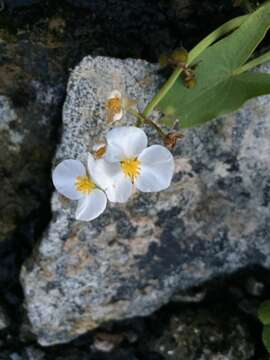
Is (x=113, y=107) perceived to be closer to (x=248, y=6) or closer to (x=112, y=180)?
(x=112, y=180)

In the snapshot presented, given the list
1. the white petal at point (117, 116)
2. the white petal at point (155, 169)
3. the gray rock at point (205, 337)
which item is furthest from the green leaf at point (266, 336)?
the white petal at point (117, 116)

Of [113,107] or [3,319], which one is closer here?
[113,107]

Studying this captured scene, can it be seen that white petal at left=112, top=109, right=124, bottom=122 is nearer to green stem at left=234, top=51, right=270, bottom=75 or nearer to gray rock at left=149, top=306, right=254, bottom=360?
green stem at left=234, top=51, right=270, bottom=75

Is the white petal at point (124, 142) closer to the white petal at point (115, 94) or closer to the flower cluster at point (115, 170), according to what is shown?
the flower cluster at point (115, 170)

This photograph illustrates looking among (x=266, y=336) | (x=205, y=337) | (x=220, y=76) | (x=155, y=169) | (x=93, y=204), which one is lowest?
(x=205, y=337)

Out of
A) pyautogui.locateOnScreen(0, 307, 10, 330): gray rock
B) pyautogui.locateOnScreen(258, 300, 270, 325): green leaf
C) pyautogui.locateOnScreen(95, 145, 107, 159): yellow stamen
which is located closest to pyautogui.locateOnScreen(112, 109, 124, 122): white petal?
pyautogui.locateOnScreen(95, 145, 107, 159): yellow stamen

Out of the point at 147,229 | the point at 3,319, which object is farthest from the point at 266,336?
the point at 3,319

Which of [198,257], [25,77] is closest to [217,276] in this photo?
[198,257]
